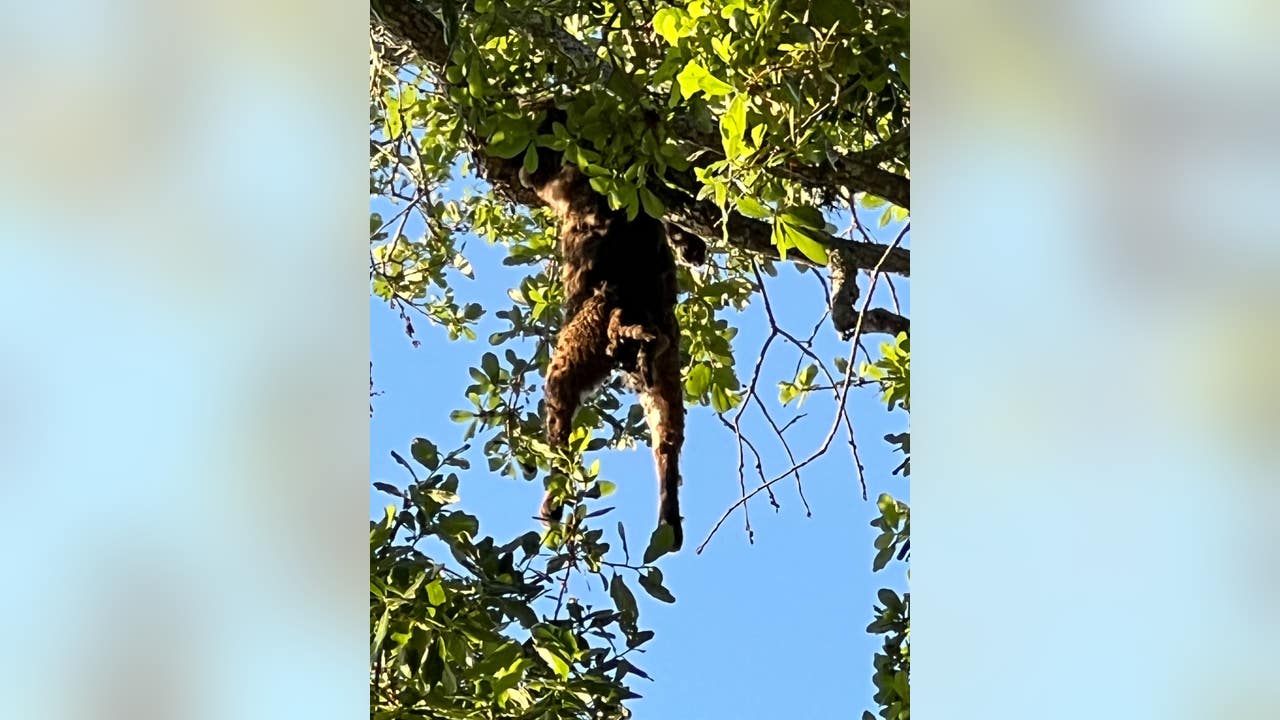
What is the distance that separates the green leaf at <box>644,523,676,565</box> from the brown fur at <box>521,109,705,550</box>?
35mm

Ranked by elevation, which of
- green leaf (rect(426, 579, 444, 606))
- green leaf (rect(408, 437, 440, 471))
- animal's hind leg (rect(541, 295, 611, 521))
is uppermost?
animal's hind leg (rect(541, 295, 611, 521))

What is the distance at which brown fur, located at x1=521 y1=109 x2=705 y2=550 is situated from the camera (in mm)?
911

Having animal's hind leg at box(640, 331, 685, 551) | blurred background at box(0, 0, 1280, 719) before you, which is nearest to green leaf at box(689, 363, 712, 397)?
Answer: animal's hind leg at box(640, 331, 685, 551)

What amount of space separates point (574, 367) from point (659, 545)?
20 cm

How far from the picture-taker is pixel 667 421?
0.93 metres

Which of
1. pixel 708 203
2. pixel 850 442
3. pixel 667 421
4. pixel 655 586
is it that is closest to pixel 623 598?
pixel 655 586

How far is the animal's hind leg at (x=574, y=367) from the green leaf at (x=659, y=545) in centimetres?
11

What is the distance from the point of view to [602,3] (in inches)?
35.2
